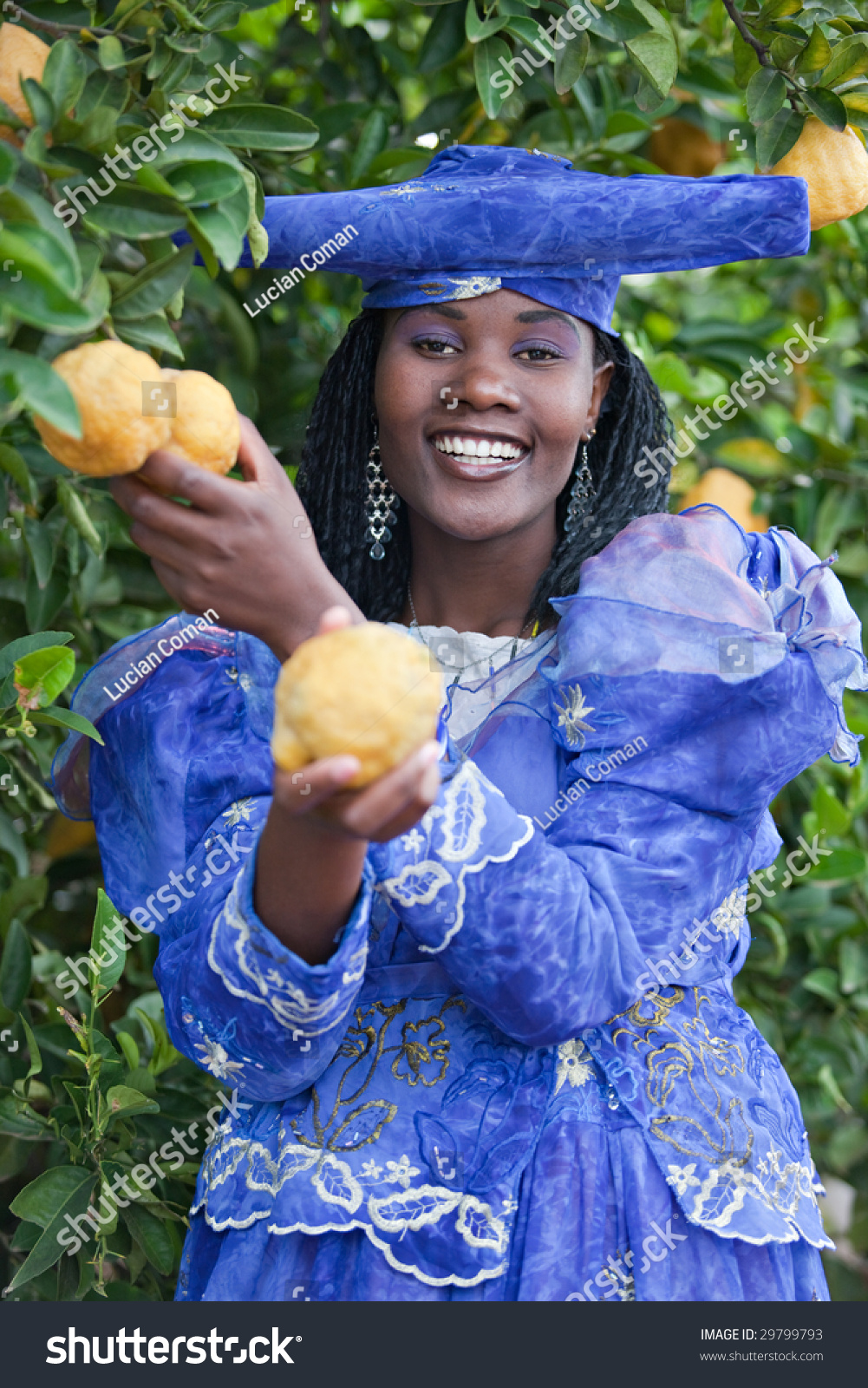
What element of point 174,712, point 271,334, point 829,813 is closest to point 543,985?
point 174,712

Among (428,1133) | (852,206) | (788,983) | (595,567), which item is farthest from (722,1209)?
(788,983)

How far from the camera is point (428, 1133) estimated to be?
123cm

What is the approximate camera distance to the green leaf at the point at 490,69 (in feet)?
4.97

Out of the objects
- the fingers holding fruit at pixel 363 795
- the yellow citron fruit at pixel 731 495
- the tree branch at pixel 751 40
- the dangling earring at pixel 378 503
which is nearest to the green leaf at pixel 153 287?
the fingers holding fruit at pixel 363 795

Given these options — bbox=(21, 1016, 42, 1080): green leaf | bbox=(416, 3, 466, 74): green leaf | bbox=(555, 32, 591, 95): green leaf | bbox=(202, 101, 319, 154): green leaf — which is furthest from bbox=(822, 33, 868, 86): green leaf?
bbox=(21, 1016, 42, 1080): green leaf

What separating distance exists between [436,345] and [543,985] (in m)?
0.64

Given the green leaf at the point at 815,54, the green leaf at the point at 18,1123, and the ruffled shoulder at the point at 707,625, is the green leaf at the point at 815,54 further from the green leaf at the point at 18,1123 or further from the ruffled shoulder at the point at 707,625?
the green leaf at the point at 18,1123

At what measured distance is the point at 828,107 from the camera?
1.35m

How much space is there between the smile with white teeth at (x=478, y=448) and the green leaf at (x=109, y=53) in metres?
0.47

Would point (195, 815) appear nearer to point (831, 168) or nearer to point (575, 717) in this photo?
point (575, 717)

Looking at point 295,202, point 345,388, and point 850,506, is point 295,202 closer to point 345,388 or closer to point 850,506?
point 345,388

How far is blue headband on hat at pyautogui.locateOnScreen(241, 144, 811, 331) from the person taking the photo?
1252 millimetres

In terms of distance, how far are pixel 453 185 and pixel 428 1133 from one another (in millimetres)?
856

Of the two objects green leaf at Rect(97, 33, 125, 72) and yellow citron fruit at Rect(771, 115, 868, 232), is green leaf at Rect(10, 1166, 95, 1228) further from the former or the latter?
yellow citron fruit at Rect(771, 115, 868, 232)
